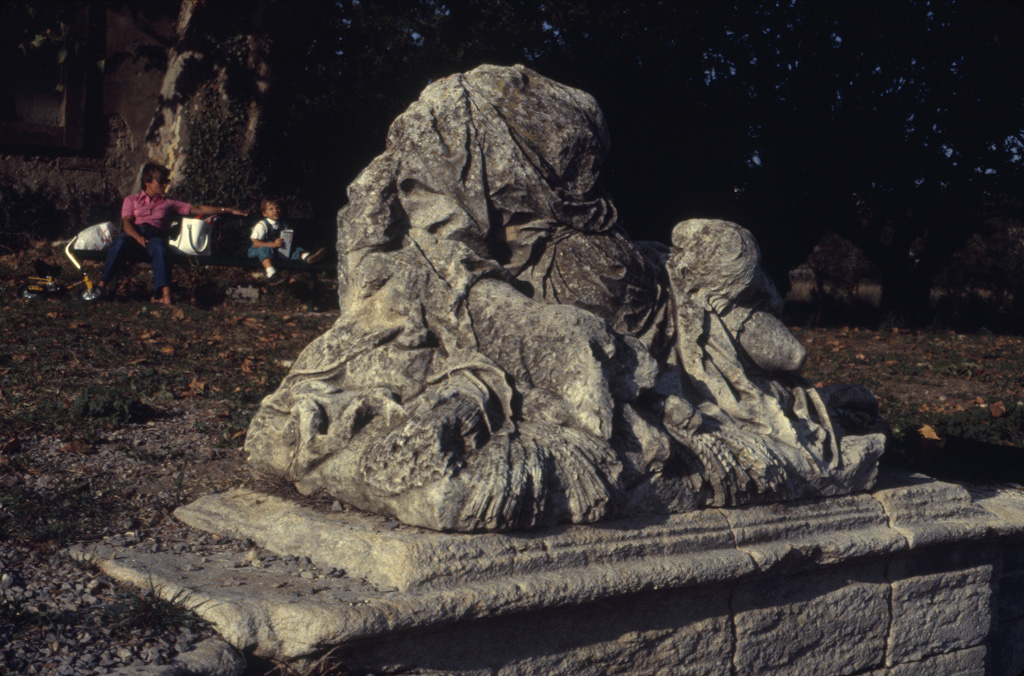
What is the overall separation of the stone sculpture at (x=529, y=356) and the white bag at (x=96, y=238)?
6445 millimetres

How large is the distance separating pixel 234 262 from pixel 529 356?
6.46 metres

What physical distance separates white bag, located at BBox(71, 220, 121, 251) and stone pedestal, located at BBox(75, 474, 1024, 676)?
6534 millimetres

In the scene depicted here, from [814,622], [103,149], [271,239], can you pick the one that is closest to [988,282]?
[271,239]

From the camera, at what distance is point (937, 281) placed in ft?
68.3

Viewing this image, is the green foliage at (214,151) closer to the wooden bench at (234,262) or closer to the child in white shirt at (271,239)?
the child in white shirt at (271,239)

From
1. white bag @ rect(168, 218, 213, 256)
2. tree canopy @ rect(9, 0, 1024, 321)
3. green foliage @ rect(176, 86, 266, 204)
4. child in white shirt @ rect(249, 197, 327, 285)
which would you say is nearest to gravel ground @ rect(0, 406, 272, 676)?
child in white shirt @ rect(249, 197, 327, 285)

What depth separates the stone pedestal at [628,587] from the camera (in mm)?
3285

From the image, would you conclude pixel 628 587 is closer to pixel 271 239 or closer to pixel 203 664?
pixel 203 664

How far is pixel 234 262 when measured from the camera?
391 inches

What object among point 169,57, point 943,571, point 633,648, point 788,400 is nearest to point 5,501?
point 633,648

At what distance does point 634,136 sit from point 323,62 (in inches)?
176

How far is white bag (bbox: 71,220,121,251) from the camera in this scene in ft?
32.8

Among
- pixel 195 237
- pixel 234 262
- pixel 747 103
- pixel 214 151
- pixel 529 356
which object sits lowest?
pixel 234 262

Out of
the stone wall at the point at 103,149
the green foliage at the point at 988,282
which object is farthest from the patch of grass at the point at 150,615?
the green foliage at the point at 988,282
